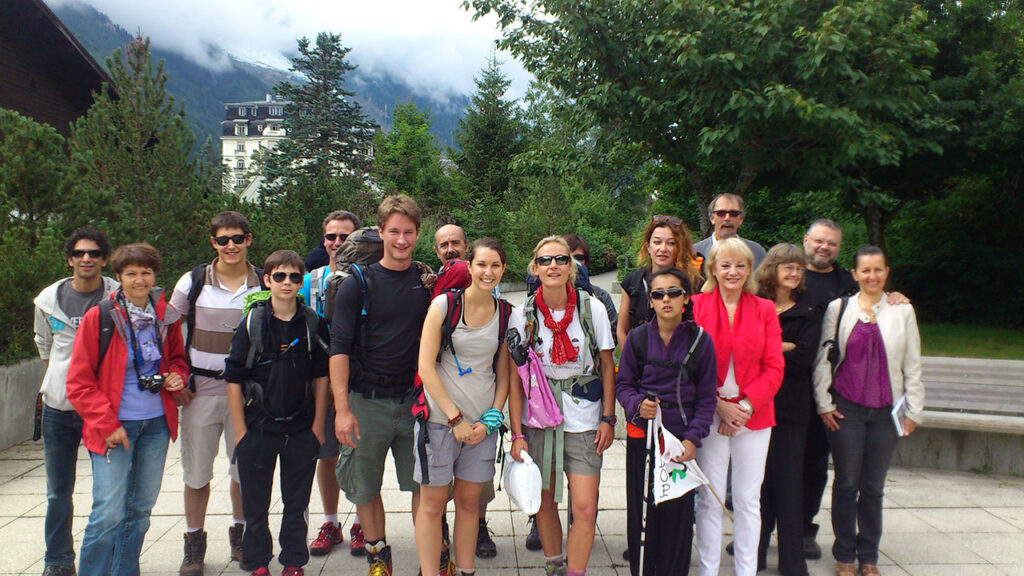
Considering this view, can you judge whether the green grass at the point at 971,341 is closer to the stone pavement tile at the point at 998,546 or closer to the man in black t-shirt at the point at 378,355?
the stone pavement tile at the point at 998,546

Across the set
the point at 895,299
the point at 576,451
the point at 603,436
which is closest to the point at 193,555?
the point at 576,451

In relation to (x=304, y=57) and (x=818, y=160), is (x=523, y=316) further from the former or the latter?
(x=304, y=57)

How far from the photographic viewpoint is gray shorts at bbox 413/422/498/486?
3.35 metres

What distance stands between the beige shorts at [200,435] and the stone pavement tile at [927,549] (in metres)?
4.16

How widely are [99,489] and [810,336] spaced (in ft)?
12.8

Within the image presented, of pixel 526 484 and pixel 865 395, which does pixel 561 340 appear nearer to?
pixel 526 484

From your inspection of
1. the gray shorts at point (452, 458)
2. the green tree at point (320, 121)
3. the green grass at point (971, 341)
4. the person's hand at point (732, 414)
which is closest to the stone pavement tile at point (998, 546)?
the person's hand at point (732, 414)

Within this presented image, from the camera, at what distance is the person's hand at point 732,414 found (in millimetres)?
3316

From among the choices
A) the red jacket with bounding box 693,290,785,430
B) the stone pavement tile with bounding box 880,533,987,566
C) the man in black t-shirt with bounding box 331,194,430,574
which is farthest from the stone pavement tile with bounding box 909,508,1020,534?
the man in black t-shirt with bounding box 331,194,430,574

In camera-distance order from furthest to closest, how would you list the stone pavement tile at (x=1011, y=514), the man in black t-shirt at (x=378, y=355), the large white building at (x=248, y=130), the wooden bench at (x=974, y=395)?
the large white building at (x=248, y=130), the wooden bench at (x=974, y=395), the stone pavement tile at (x=1011, y=514), the man in black t-shirt at (x=378, y=355)

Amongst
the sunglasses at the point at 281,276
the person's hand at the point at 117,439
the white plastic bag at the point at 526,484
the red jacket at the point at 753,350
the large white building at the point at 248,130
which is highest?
the large white building at the point at 248,130

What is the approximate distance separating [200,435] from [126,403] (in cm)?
49

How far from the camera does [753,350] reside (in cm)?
338

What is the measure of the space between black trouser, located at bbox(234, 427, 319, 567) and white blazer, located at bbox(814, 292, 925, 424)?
2.94 m
